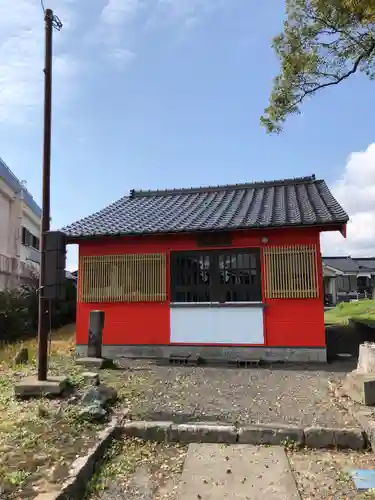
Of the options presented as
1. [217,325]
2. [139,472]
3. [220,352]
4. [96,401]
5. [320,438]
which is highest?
[217,325]

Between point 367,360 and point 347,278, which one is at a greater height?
point 347,278

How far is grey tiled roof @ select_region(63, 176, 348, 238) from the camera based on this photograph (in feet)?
29.8

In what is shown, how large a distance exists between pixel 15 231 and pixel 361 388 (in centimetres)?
1770

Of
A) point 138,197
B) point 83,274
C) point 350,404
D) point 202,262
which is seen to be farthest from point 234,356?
point 138,197

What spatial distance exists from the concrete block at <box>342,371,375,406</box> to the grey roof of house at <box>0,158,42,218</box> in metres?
15.8

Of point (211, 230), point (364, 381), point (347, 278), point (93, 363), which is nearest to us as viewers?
point (364, 381)

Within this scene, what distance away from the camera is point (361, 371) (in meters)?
6.54

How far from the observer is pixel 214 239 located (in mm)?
9352

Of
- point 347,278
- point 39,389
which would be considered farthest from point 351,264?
point 39,389

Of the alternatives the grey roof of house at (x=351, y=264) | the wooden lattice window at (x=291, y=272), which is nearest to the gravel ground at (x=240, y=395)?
the wooden lattice window at (x=291, y=272)

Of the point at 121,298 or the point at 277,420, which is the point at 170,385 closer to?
the point at 277,420

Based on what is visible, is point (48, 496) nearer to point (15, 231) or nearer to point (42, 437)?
point (42, 437)

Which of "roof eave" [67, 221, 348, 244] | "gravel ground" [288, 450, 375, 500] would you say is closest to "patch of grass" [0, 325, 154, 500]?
"gravel ground" [288, 450, 375, 500]

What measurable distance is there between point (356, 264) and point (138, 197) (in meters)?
36.9
